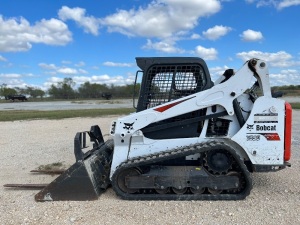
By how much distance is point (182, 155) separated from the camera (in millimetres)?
5293

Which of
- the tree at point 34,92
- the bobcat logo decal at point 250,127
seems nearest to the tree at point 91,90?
the tree at point 34,92

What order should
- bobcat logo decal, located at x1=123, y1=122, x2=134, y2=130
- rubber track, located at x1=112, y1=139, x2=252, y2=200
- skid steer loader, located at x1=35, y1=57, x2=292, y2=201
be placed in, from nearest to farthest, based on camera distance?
rubber track, located at x1=112, y1=139, x2=252, y2=200 → skid steer loader, located at x1=35, y1=57, x2=292, y2=201 → bobcat logo decal, located at x1=123, y1=122, x2=134, y2=130

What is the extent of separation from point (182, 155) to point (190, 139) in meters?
0.43

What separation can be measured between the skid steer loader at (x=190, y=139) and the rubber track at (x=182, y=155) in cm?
2

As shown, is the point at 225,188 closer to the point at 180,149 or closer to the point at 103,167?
the point at 180,149

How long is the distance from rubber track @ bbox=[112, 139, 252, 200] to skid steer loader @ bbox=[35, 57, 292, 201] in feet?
0.05

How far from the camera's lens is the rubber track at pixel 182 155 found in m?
5.22

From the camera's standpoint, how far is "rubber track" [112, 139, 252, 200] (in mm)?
5219

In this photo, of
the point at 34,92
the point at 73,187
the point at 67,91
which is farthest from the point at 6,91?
the point at 73,187

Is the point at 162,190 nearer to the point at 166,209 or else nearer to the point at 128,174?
the point at 166,209

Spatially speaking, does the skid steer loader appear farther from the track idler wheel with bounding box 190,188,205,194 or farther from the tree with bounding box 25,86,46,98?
the tree with bounding box 25,86,46,98

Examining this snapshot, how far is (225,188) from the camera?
5.27 metres

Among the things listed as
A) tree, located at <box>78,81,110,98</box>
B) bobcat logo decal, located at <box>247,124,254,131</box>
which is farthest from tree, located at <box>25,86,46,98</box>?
bobcat logo decal, located at <box>247,124,254,131</box>

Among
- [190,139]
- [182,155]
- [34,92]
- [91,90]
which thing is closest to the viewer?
[182,155]
